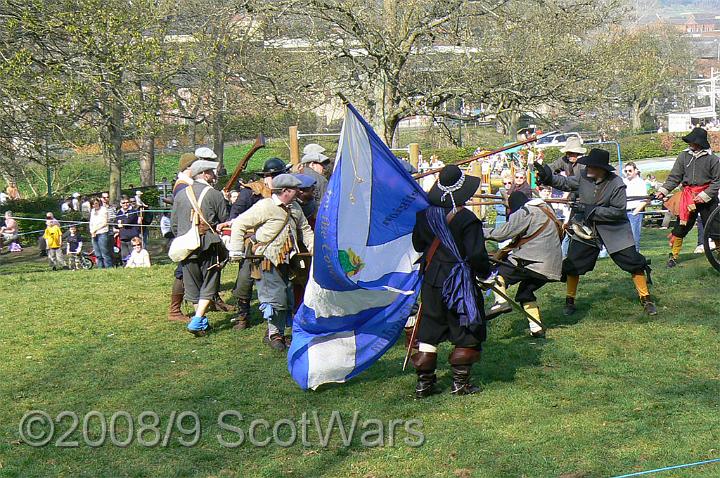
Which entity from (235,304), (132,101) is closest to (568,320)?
(235,304)

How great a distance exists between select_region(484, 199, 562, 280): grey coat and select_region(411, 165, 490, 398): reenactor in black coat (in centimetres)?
179

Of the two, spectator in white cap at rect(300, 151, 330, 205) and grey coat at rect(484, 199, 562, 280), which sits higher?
spectator in white cap at rect(300, 151, 330, 205)

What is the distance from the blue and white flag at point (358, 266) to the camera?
22.7 ft

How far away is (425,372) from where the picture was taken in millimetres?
7203

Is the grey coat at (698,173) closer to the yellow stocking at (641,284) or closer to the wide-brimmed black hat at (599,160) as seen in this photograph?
the yellow stocking at (641,284)

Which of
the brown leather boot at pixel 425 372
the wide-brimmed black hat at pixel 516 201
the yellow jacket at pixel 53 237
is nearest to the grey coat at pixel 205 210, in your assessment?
the wide-brimmed black hat at pixel 516 201

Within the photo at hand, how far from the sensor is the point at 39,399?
7.44 meters

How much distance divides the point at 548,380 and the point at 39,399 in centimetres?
403

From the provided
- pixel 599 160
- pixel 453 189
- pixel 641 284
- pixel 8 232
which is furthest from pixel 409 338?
pixel 8 232

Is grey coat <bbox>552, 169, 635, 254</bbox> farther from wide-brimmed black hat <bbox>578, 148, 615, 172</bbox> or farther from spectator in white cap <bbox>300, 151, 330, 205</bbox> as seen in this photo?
spectator in white cap <bbox>300, 151, 330, 205</bbox>

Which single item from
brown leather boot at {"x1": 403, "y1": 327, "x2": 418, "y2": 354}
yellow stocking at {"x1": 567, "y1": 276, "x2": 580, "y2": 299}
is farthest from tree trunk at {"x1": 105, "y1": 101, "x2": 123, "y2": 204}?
brown leather boot at {"x1": 403, "y1": 327, "x2": 418, "y2": 354}

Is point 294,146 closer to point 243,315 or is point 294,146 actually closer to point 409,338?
point 243,315

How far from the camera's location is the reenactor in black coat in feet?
23.1

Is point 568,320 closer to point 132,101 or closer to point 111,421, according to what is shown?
point 111,421
